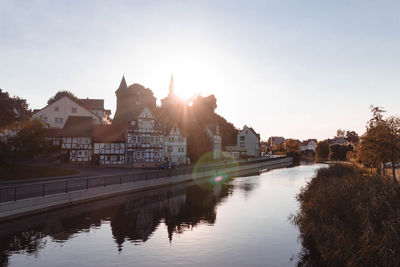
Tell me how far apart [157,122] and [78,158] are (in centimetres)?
1642

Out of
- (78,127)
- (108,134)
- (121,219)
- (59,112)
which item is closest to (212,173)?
(108,134)

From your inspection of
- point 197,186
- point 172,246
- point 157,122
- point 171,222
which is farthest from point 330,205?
point 157,122

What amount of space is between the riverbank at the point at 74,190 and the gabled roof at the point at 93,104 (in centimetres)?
5276

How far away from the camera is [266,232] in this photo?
78.3ft

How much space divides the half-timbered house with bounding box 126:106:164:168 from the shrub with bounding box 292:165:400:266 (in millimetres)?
45939

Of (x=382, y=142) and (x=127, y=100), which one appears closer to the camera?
(x=382, y=142)

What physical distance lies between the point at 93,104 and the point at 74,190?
235ft

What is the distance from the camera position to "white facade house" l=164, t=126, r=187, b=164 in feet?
232

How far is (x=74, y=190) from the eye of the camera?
1238 inches

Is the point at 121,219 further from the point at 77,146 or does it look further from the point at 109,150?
the point at 77,146

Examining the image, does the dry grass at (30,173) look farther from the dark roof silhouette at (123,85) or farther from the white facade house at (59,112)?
the dark roof silhouette at (123,85)

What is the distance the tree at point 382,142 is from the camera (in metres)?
37.0

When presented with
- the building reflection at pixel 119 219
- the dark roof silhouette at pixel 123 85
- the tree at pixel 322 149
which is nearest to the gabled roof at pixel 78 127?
the dark roof silhouette at pixel 123 85

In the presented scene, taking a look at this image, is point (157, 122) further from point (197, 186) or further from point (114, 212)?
point (114, 212)
